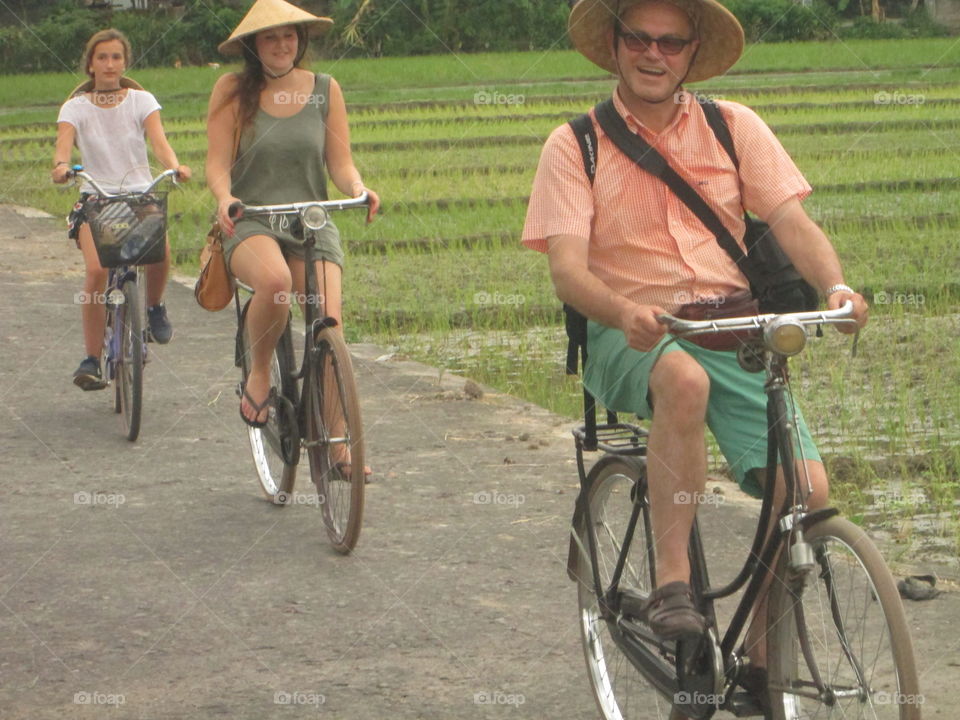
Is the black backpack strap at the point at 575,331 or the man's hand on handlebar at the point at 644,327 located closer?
the man's hand on handlebar at the point at 644,327

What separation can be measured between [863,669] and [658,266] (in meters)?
1.07

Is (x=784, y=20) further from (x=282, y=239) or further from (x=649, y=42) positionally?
(x=649, y=42)

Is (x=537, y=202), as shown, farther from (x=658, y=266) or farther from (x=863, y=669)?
(x=863, y=669)

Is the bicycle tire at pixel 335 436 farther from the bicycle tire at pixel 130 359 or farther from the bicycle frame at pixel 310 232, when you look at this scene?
the bicycle tire at pixel 130 359

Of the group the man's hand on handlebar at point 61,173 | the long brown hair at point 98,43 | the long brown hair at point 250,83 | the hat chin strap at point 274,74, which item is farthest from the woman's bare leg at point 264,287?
the long brown hair at point 98,43

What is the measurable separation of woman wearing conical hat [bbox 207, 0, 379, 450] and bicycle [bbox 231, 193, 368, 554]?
77 millimetres

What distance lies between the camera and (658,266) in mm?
4074

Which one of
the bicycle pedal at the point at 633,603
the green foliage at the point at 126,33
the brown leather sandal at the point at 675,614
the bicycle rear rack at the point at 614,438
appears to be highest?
the bicycle rear rack at the point at 614,438

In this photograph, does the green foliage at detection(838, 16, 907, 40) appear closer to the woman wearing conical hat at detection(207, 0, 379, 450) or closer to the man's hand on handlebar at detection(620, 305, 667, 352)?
the woman wearing conical hat at detection(207, 0, 379, 450)

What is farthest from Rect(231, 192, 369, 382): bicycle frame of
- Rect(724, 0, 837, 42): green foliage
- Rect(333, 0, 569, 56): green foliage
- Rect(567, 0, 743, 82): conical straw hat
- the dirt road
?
Rect(724, 0, 837, 42): green foliage

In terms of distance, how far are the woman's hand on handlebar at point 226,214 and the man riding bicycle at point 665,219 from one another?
198cm

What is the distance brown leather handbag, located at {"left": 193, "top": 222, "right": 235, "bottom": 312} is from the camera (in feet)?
20.8

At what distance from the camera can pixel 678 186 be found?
4086mm

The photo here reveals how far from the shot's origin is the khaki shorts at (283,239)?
6.16 m
